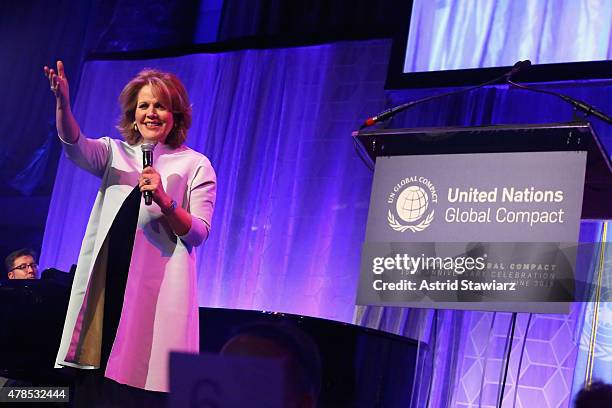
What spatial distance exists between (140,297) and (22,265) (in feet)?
10.3

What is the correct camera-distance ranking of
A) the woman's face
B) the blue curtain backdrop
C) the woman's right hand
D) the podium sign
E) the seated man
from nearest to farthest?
the podium sign
the woman's right hand
the woman's face
the blue curtain backdrop
the seated man

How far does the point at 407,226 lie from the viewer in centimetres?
273

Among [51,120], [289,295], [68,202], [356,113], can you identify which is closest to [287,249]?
[289,295]

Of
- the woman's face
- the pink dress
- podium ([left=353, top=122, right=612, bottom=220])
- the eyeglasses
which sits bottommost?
the pink dress

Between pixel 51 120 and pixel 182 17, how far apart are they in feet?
3.74

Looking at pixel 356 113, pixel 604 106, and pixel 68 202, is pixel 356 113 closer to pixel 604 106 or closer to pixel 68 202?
pixel 604 106

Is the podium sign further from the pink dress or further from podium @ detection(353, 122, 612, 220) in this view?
the pink dress

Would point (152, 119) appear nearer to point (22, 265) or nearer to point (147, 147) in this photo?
point (147, 147)

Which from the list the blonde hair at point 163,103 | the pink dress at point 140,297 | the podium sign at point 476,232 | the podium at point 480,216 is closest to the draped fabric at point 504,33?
the podium at point 480,216

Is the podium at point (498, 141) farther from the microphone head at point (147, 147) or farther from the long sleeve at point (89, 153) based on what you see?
the long sleeve at point (89, 153)

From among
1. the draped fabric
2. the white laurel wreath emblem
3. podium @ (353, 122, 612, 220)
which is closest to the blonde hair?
podium @ (353, 122, 612, 220)

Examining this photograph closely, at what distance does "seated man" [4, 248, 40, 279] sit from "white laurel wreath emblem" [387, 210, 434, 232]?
130 inches

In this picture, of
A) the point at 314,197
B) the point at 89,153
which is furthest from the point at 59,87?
the point at 314,197

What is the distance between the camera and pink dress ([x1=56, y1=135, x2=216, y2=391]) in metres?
2.60
